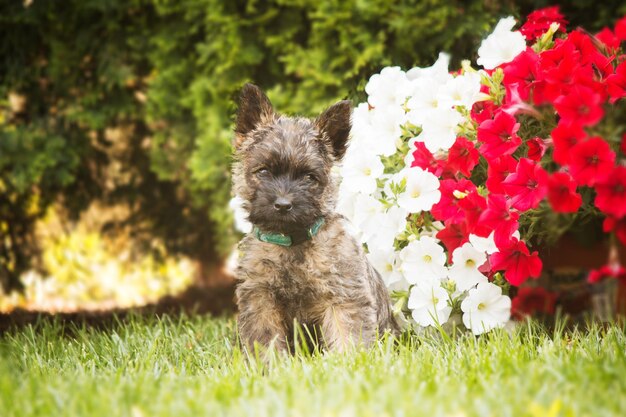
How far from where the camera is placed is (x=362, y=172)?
364 cm

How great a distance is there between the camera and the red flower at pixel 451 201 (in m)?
3.21

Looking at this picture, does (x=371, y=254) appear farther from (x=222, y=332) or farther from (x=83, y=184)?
(x=83, y=184)

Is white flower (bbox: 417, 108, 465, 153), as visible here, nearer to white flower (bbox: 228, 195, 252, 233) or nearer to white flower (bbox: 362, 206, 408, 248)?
white flower (bbox: 362, 206, 408, 248)

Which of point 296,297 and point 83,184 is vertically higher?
point 83,184

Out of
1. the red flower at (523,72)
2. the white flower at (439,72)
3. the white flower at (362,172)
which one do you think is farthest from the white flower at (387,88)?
the red flower at (523,72)

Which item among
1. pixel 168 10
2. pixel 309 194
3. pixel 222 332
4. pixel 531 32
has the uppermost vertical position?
pixel 168 10

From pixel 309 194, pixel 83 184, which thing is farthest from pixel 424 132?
pixel 83 184

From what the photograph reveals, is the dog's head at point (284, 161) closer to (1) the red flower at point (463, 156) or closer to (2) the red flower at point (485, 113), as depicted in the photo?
(1) the red flower at point (463, 156)

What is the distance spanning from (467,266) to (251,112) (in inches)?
54.9

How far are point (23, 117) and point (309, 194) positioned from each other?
4.95 m

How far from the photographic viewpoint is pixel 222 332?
4113mm

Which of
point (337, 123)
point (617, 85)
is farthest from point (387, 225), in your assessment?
point (617, 85)

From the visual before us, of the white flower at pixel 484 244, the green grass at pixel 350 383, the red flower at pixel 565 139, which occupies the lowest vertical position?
the green grass at pixel 350 383

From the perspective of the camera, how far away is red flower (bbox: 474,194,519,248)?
3006 millimetres
